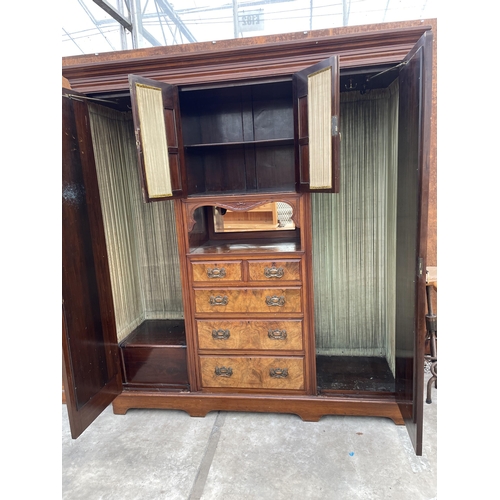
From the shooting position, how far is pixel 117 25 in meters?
2.51

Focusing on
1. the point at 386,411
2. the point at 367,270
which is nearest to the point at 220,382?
the point at 386,411

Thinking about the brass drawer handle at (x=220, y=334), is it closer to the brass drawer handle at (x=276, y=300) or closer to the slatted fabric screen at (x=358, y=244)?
the brass drawer handle at (x=276, y=300)

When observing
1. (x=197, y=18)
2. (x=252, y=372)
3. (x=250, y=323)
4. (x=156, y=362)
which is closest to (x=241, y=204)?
(x=250, y=323)

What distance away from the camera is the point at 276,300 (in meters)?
2.02

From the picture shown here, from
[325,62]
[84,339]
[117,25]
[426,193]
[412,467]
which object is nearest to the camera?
[426,193]

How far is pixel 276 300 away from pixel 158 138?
3.51ft

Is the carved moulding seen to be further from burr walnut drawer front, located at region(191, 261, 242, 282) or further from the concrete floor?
the concrete floor

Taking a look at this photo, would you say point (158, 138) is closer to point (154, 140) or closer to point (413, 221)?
point (154, 140)

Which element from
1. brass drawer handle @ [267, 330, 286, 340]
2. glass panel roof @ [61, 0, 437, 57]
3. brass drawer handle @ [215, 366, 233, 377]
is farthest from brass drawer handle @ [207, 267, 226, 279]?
glass panel roof @ [61, 0, 437, 57]

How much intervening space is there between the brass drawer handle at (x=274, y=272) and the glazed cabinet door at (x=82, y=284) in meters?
0.95

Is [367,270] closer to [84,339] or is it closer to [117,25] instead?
[84,339]

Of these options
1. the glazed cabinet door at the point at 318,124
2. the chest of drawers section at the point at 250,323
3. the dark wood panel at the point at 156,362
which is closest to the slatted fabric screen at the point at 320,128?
the glazed cabinet door at the point at 318,124

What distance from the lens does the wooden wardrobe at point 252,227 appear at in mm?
1717

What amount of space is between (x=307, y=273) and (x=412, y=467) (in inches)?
41.6
